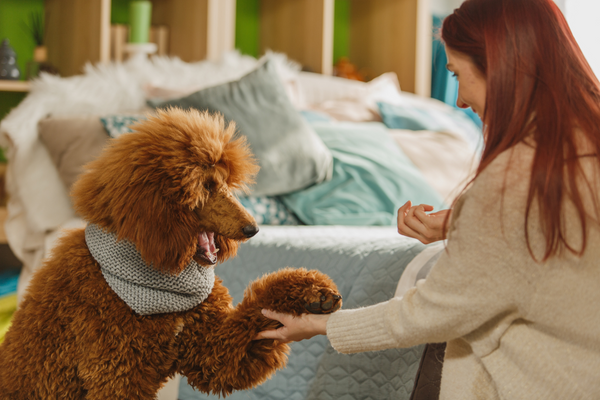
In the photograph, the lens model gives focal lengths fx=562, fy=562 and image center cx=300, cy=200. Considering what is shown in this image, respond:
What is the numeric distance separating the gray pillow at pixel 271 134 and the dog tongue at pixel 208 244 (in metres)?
0.80

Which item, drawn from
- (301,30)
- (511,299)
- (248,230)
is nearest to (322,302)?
(248,230)

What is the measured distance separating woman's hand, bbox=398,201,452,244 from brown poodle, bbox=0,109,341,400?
187mm

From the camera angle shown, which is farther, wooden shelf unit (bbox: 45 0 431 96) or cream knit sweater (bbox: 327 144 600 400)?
wooden shelf unit (bbox: 45 0 431 96)

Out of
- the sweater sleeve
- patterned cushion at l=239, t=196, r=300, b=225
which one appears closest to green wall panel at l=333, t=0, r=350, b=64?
patterned cushion at l=239, t=196, r=300, b=225

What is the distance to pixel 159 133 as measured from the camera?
2.73ft

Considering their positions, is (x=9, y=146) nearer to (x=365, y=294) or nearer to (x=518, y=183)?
(x=365, y=294)

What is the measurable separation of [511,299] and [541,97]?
0.26 meters

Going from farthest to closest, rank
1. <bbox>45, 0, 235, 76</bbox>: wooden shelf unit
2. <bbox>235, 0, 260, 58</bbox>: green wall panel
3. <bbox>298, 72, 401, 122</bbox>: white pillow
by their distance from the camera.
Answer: <bbox>235, 0, 260, 58</bbox>: green wall panel < <bbox>298, 72, 401, 122</bbox>: white pillow < <bbox>45, 0, 235, 76</bbox>: wooden shelf unit

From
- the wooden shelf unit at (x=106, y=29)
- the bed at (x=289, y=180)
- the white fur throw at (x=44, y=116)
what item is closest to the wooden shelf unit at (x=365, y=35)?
the wooden shelf unit at (x=106, y=29)

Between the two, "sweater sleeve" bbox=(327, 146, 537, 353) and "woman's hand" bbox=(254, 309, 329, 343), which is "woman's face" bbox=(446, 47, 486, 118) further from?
"woman's hand" bbox=(254, 309, 329, 343)

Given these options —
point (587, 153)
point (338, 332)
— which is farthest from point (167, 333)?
point (587, 153)

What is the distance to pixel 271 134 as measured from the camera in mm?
1743

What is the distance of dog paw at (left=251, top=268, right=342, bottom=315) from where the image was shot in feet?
2.74

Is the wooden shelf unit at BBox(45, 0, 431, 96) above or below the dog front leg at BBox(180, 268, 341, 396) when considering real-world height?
above
